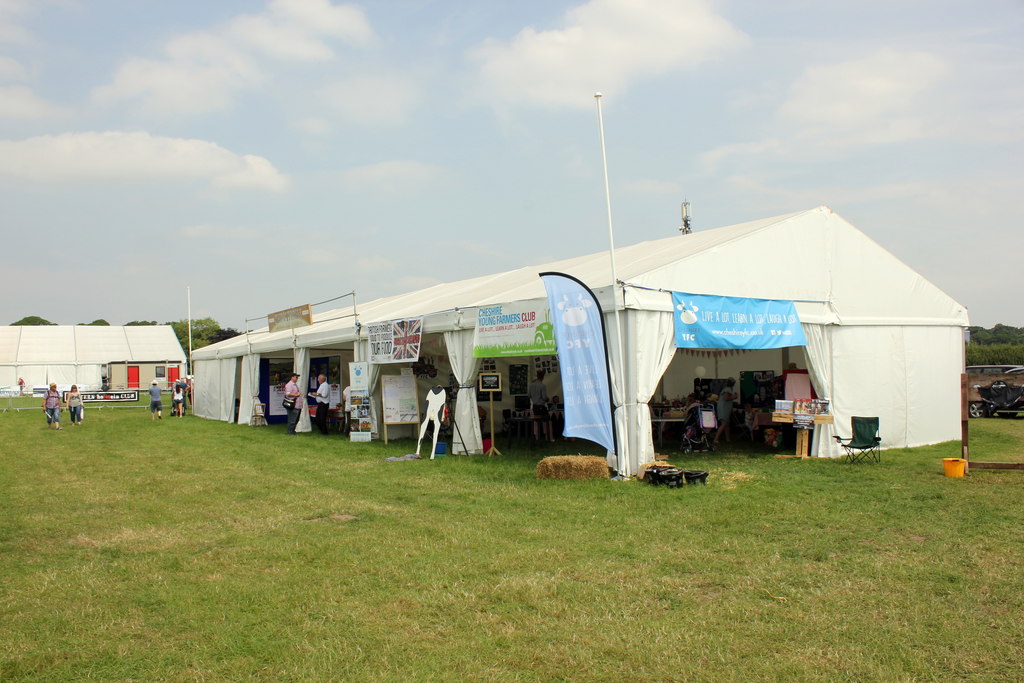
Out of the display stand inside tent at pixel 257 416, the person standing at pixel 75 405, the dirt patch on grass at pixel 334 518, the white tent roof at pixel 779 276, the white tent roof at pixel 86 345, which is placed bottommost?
the dirt patch on grass at pixel 334 518

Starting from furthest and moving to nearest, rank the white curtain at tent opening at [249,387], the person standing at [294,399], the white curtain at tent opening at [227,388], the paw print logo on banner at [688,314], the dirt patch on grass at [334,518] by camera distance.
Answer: the white curtain at tent opening at [227,388] → the white curtain at tent opening at [249,387] → the person standing at [294,399] → the paw print logo on banner at [688,314] → the dirt patch on grass at [334,518]

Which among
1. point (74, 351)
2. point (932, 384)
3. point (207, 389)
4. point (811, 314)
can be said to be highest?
point (74, 351)

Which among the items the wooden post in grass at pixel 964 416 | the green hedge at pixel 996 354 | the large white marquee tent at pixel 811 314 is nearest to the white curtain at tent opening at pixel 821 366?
the large white marquee tent at pixel 811 314

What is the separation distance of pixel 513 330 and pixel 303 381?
7483mm

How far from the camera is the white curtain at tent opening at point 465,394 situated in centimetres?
1132

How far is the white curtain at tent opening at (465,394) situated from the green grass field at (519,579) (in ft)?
7.71

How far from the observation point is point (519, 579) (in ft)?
15.8

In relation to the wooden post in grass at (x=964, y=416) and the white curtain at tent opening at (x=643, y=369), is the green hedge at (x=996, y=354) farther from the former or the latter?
the white curtain at tent opening at (x=643, y=369)

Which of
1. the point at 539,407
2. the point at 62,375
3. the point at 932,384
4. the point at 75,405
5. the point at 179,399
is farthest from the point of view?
the point at 62,375

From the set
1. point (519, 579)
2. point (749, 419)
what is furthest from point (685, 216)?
point (519, 579)

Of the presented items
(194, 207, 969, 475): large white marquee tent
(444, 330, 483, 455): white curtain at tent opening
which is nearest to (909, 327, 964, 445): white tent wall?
(194, 207, 969, 475): large white marquee tent

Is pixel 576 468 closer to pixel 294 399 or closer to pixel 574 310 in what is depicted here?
pixel 574 310

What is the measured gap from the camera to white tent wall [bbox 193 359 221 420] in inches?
862

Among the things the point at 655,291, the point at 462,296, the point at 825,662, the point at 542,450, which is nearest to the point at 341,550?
the point at 825,662
